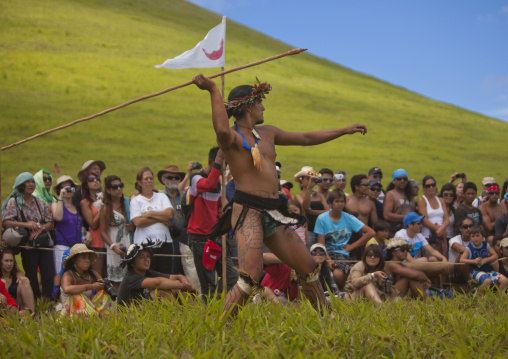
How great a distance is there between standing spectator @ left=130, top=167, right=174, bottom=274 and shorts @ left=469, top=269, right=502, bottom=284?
463 cm

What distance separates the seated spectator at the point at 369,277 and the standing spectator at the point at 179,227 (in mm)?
2649

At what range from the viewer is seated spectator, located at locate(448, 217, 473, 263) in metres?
10.5

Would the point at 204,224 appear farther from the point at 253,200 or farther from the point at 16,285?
the point at 253,200

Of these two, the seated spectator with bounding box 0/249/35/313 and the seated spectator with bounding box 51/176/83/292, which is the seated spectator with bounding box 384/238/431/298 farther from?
the seated spectator with bounding box 0/249/35/313

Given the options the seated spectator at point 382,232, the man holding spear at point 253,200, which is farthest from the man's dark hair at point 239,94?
the seated spectator at point 382,232

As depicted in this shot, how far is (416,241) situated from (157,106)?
27853 millimetres

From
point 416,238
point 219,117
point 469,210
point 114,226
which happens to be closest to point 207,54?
point 219,117

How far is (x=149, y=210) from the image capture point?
386 inches

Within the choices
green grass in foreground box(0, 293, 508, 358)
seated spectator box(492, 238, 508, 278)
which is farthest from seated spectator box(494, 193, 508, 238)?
green grass in foreground box(0, 293, 508, 358)

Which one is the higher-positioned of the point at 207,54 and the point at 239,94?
the point at 207,54

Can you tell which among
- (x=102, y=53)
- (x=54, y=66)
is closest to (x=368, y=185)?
(x=54, y=66)

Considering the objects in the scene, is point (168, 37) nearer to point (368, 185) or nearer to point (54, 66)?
point (54, 66)

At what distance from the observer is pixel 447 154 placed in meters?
34.8

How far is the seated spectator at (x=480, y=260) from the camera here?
9633 millimetres
